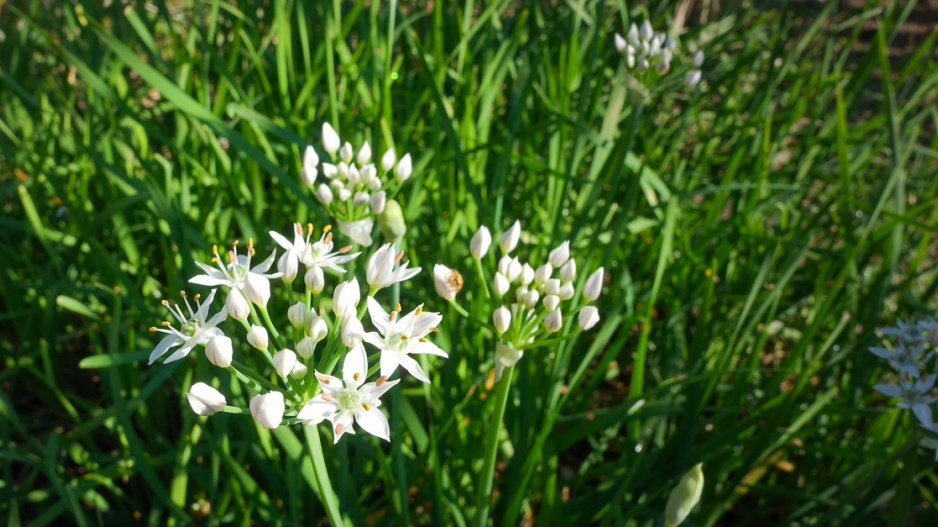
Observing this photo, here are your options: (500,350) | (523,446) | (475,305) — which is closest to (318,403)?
(500,350)

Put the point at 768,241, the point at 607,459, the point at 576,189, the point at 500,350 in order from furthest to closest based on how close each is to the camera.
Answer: the point at 576,189, the point at 607,459, the point at 768,241, the point at 500,350

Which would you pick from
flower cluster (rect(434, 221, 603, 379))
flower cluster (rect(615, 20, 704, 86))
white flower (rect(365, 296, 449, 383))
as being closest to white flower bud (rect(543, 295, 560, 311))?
flower cluster (rect(434, 221, 603, 379))

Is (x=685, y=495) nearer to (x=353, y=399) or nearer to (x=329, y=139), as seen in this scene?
(x=353, y=399)

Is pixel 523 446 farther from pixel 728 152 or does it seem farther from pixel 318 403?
pixel 728 152

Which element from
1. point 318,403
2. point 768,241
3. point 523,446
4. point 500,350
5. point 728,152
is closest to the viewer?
point 318,403

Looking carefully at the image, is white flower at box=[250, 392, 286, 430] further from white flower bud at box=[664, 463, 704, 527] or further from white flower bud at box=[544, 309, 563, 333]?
white flower bud at box=[664, 463, 704, 527]

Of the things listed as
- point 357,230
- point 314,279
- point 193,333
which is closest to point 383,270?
point 314,279
